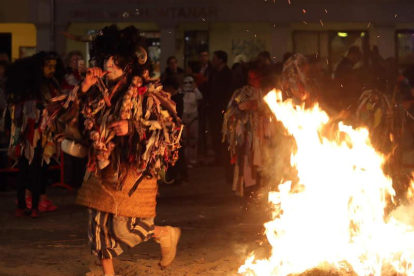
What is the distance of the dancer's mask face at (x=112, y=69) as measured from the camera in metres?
6.70

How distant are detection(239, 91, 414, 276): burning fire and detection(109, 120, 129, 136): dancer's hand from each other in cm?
150

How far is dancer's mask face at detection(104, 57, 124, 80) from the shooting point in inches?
264

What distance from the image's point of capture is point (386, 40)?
24141 millimetres

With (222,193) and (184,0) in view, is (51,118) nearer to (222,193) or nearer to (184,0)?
(222,193)

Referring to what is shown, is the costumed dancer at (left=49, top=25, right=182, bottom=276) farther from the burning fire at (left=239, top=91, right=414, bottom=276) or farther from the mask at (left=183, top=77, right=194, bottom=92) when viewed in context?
the mask at (left=183, top=77, right=194, bottom=92)

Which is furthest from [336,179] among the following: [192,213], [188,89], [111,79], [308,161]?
[188,89]

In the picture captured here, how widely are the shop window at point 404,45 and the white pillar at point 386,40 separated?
0.48 metres

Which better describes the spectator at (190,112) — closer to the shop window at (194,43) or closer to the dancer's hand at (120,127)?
the shop window at (194,43)

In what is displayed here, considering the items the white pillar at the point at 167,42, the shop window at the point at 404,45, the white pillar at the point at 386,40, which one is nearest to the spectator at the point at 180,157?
the white pillar at the point at 167,42

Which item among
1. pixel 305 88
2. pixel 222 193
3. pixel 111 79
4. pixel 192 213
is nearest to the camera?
pixel 111 79

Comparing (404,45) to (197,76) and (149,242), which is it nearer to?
(197,76)

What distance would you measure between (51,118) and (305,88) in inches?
155

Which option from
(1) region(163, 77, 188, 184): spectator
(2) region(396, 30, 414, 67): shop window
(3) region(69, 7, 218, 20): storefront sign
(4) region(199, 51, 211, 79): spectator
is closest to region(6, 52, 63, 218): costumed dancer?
(1) region(163, 77, 188, 184): spectator

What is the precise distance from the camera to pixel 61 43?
24.2 m
